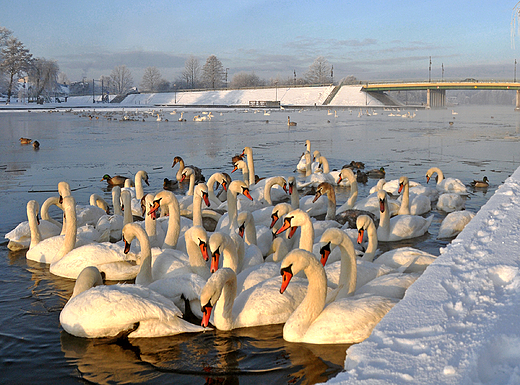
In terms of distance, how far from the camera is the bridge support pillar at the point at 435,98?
11212 centimetres

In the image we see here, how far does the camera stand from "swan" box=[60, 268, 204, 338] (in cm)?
522

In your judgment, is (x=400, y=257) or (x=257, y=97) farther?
(x=257, y=97)

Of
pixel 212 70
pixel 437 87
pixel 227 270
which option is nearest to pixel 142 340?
pixel 227 270

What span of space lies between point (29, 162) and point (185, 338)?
17250 mm

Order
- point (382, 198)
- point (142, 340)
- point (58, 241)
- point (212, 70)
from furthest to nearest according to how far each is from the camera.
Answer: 1. point (212, 70)
2. point (382, 198)
3. point (58, 241)
4. point (142, 340)

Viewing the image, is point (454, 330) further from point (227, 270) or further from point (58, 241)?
point (58, 241)

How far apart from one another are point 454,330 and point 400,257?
3460 millimetres

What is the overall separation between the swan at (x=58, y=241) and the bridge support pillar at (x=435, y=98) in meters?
111

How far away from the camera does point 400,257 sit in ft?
22.6

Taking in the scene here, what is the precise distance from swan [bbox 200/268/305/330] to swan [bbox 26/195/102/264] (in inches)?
126

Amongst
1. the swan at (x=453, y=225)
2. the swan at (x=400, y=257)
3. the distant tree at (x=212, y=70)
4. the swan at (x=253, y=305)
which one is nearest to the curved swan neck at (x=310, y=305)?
the swan at (x=253, y=305)

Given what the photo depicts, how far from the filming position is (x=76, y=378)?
4859mm

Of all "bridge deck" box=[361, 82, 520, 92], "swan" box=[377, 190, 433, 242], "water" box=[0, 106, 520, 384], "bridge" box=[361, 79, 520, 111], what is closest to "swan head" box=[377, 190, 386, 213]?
"swan" box=[377, 190, 433, 242]

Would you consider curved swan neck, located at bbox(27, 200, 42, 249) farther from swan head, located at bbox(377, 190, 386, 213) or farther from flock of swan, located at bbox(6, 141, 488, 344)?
swan head, located at bbox(377, 190, 386, 213)
